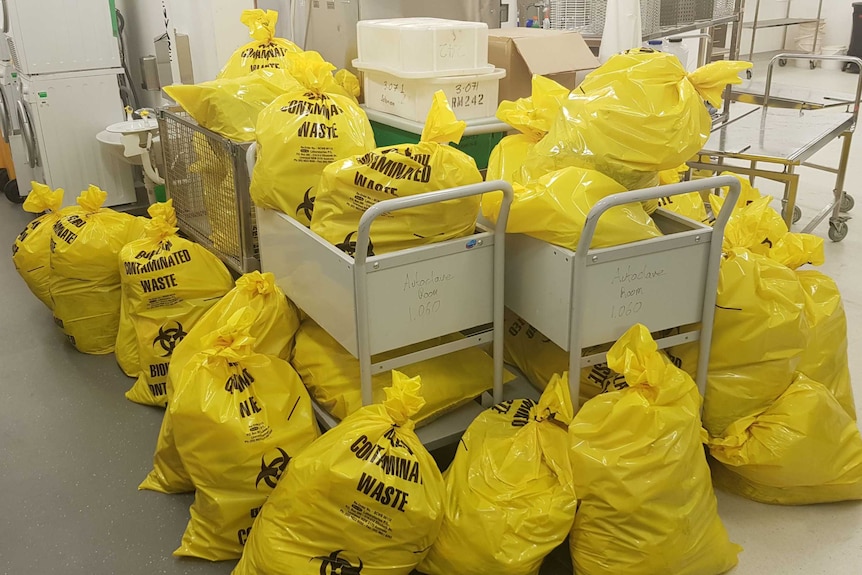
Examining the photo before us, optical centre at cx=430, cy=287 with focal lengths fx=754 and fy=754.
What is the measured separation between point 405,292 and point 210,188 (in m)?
1.17

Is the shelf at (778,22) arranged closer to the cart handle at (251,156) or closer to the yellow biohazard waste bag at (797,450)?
the yellow biohazard waste bag at (797,450)

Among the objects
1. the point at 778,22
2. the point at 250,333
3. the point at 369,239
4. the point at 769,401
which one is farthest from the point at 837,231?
the point at 778,22

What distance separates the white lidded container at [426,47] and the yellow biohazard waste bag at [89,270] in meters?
1.15

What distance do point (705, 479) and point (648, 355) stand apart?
0.35 metres

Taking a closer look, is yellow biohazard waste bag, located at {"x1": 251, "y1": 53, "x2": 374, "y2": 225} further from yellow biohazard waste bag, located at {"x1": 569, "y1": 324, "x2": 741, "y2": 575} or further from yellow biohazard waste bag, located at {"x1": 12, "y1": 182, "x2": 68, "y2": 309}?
yellow biohazard waste bag, located at {"x1": 12, "y1": 182, "x2": 68, "y2": 309}

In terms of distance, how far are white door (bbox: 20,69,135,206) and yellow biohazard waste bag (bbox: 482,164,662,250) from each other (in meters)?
3.17

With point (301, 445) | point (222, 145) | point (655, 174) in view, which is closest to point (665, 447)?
point (655, 174)

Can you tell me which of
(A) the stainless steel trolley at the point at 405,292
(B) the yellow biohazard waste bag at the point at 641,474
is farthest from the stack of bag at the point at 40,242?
(B) the yellow biohazard waste bag at the point at 641,474

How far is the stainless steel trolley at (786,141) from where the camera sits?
302 centimetres

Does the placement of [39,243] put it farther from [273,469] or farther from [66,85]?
[273,469]

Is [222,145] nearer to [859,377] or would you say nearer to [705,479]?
[705,479]

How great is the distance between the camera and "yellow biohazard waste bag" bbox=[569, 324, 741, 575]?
5.42 ft

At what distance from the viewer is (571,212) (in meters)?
1.75

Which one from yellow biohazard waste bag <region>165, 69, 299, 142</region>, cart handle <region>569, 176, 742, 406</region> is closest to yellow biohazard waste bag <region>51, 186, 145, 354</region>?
yellow biohazard waste bag <region>165, 69, 299, 142</region>
